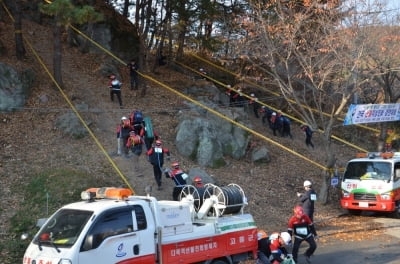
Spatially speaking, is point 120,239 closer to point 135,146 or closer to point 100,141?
point 135,146

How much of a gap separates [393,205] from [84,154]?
11.2 m

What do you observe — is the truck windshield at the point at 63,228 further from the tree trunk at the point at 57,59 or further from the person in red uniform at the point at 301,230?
the tree trunk at the point at 57,59

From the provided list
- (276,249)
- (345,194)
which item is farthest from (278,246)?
(345,194)

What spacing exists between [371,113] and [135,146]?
33.2 feet

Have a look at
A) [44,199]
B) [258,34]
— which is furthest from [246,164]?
[44,199]

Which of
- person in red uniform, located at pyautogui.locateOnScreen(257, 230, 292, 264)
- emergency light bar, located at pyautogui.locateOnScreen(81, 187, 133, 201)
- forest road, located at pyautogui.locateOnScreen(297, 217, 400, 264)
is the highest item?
emergency light bar, located at pyautogui.locateOnScreen(81, 187, 133, 201)

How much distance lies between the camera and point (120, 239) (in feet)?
25.7

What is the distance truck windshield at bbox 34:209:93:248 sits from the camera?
7570 millimetres

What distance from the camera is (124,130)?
57.7 ft

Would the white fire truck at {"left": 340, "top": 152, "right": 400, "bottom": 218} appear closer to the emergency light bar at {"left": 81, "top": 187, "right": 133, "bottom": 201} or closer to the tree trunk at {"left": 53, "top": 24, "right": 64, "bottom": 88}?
the emergency light bar at {"left": 81, "top": 187, "right": 133, "bottom": 201}

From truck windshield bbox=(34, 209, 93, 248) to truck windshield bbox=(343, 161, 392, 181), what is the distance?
41.5ft

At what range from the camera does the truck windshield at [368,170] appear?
692 inches

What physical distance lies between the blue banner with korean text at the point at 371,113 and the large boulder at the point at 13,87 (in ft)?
44.4

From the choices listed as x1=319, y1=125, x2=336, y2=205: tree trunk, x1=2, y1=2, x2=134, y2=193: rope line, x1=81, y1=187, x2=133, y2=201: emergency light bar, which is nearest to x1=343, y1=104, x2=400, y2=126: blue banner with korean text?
x1=319, y1=125, x2=336, y2=205: tree trunk
